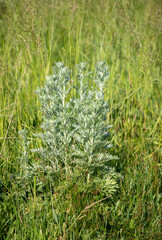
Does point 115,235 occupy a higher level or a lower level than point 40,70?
lower

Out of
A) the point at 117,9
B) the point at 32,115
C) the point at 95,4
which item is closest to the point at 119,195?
the point at 32,115

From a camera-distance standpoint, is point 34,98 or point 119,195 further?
point 34,98

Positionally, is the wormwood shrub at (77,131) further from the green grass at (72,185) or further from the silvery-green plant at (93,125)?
the green grass at (72,185)

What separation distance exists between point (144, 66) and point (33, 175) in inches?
54.4

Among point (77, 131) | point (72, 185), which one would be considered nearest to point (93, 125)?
point (77, 131)

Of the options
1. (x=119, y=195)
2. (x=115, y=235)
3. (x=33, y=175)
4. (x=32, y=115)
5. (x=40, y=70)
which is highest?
(x=40, y=70)

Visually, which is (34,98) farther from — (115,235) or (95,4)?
(115,235)

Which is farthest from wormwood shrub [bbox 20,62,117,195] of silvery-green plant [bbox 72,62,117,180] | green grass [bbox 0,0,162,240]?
green grass [bbox 0,0,162,240]

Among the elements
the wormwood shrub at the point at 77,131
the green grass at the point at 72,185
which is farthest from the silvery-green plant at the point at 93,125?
the green grass at the point at 72,185

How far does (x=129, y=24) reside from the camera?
7.82ft

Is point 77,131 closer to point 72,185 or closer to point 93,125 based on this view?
point 93,125

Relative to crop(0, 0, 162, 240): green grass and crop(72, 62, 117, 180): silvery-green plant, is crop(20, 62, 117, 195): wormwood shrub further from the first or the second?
crop(0, 0, 162, 240): green grass

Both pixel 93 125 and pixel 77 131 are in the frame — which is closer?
pixel 93 125

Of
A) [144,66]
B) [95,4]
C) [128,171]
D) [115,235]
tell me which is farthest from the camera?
[95,4]
